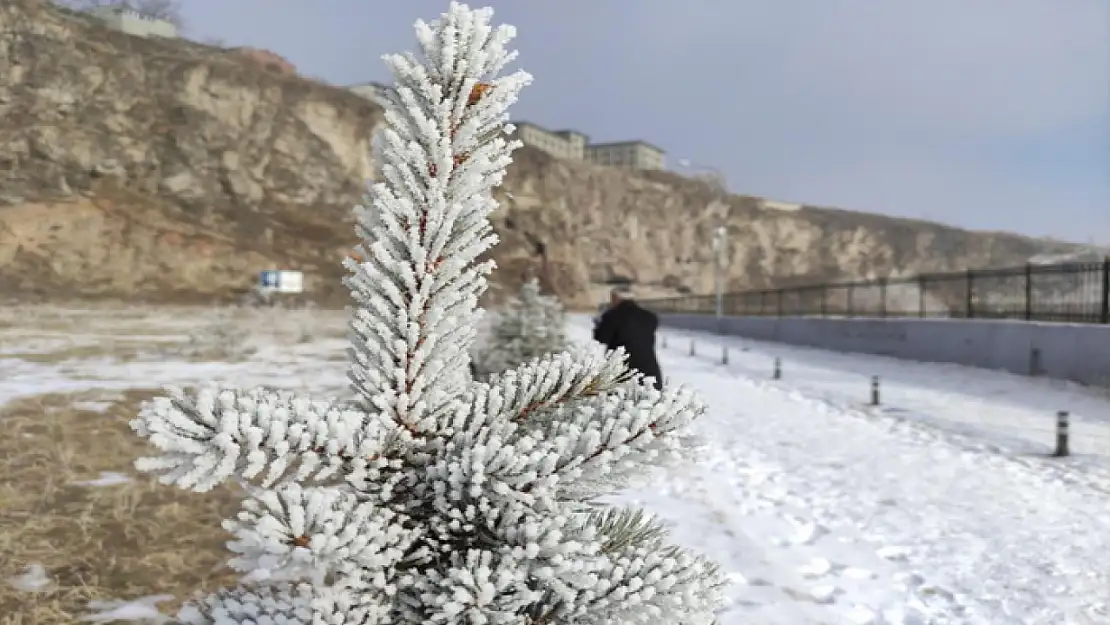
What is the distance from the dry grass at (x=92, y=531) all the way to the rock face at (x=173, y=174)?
76.2 feet

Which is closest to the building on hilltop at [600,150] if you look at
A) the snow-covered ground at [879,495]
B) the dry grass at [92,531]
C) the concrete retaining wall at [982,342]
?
the concrete retaining wall at [982,342]

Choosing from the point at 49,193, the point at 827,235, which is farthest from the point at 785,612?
the point at 827,235

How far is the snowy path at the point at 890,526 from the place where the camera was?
473 cm

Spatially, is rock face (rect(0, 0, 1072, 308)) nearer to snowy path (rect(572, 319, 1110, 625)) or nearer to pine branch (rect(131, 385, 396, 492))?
snowy path (rect(572, 319, 1110, 625))

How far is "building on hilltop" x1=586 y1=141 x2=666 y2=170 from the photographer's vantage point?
125812 millimetres

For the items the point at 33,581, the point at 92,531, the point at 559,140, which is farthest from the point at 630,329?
the point at 559,140

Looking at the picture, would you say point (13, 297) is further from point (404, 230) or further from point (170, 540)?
point (404, 230)

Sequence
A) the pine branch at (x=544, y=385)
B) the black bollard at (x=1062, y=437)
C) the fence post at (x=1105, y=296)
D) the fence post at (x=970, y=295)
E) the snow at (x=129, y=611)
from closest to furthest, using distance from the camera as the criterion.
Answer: the pine branch at (x=544, y=385) → the snow at (x=129, y=611) → the black bollard at (x=1062, y=437) → the fence post at (x=1105, y=296) → the fence post at (x=970, y=295)

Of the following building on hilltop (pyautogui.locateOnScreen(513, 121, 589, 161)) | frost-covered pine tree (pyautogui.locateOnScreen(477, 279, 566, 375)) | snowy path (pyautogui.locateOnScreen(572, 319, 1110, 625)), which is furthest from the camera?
building on hilltop (pyautogui.locateOnScreen(513, 121, 589, 161))

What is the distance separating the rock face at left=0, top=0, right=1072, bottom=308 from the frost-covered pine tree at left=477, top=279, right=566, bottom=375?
1608 centimetres

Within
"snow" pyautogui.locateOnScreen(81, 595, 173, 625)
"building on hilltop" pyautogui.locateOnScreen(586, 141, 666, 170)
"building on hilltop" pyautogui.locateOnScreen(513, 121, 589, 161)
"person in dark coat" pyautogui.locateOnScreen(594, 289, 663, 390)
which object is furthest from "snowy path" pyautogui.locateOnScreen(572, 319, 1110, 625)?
"building on hilltop" pyautogui.locateOnScreen(586, 141, 666, 170)

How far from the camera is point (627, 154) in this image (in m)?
127

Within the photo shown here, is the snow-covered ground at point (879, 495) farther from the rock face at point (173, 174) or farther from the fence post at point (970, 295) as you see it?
the rock face at point (173, 174)

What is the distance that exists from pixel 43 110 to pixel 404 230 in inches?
1999
